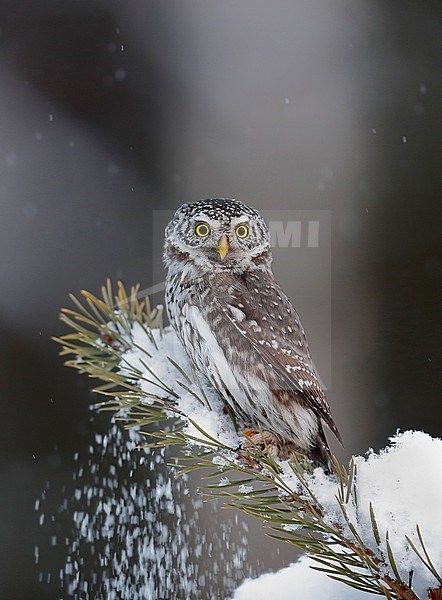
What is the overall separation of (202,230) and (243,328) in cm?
11

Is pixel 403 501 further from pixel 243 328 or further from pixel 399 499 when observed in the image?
pixel 243 328

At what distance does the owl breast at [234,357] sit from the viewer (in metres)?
0.51

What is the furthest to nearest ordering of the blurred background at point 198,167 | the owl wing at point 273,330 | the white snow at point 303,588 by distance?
the blurred background at point 198,167, the owl wing at point 273,330, the white snow at point 303,588

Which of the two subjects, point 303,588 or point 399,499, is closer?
point 399,499

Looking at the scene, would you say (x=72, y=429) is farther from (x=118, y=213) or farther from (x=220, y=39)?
(x=220, y=39)

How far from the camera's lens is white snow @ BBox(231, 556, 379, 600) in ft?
1.36

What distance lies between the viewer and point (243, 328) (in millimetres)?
533

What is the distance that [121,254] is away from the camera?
1.00 m

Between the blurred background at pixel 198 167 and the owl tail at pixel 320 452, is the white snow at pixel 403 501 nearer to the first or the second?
the owl tail at pixel 320 452

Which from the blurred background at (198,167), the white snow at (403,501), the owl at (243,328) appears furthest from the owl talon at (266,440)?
the blurred background at (198,167)

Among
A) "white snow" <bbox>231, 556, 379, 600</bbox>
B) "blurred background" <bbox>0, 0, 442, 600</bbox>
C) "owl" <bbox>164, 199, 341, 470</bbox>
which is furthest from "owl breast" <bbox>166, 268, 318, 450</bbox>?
"blurred background" <bbox>0, 0, 442, 600</bbox>

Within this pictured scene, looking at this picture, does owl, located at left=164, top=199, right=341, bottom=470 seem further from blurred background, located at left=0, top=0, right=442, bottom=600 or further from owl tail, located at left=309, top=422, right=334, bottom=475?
blurred background, located at left=0, top=0, right=442, bottom=600

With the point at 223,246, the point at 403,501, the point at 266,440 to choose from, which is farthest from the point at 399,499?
the point at 223,246

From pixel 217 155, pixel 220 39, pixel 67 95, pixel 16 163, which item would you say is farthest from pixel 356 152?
pixel 16 163
